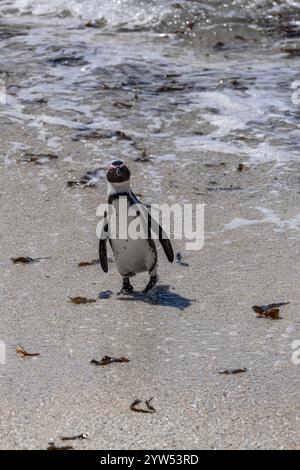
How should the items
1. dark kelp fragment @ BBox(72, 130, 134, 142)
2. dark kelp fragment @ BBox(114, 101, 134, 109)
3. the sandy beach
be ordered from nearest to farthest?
1. the sandy beach
2. dark kelp fragment @ BBox(72, 130, 134, 142)
3. dark kelp fragment @ BBox(114, 101, 134, 109)

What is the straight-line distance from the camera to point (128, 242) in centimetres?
528

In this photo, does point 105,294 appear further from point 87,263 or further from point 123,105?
point 123,105

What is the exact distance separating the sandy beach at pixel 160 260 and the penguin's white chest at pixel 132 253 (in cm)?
18

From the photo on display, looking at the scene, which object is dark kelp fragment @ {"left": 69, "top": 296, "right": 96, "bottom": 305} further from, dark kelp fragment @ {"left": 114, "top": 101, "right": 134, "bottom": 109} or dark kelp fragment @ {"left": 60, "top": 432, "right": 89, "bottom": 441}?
dark kelp fragment @ {"left": 114, "top": 101, "right": 134, "bottom": 109}

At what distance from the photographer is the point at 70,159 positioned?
786 cm

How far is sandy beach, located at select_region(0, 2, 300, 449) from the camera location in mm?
4066

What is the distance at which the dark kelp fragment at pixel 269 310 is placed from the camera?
5023 mm

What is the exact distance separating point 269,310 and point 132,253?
2.79 ft

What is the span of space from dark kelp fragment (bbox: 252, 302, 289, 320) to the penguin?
56 cm

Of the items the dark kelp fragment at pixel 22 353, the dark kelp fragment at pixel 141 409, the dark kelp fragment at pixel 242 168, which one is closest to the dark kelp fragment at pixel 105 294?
the dark kelp fragment at pixel 22 353

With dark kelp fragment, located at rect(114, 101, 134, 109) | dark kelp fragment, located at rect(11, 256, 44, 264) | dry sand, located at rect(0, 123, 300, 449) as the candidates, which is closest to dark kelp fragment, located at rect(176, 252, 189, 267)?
dry sand, located at rect(0, 123, 300, 449)
